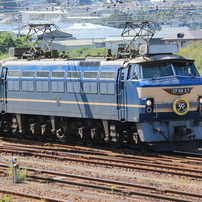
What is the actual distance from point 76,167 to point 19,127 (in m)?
6.91

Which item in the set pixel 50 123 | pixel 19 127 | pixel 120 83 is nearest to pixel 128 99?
pixel 120 83

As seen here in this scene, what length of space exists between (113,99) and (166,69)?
227cm

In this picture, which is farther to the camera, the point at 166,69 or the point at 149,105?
the point at 166,69

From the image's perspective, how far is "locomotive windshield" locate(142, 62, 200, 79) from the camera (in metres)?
19.2

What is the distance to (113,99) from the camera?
20.1 metres

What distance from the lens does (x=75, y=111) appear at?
21734 millimetres

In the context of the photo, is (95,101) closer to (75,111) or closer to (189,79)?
(75,111)

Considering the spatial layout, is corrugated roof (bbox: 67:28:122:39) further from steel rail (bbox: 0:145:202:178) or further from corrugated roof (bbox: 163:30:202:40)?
steel rail (bbox: 0:145:202:178)

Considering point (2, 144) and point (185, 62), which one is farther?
point (2, 144)

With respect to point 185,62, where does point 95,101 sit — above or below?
below

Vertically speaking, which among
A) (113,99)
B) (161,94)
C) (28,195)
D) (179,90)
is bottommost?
(28,195)

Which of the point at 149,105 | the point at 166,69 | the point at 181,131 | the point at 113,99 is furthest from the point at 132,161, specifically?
the point at 166,69

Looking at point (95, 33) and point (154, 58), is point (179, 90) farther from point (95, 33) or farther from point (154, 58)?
point (95, 33)

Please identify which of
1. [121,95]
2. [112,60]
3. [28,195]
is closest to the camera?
[28,195]
